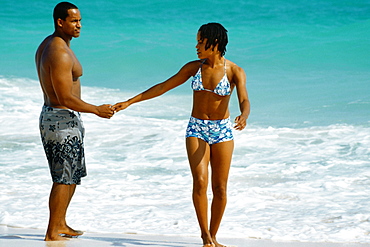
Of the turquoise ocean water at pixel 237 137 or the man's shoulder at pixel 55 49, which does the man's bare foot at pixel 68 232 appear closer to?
the turquoise ocean water at pixel 237 137

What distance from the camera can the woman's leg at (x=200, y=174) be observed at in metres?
4.34

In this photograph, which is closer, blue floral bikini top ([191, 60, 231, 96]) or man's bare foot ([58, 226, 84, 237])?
blue floral bikini top ([191, 60, 231, 96])

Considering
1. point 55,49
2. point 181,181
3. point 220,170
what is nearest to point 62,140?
point 55,49

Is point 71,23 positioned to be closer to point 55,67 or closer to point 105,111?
point 55,67

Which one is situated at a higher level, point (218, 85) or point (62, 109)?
point (218, 85)

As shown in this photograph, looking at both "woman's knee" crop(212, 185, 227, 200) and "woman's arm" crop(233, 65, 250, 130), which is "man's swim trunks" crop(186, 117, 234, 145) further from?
"woman's knee" crop(212, 185, 227, 200)

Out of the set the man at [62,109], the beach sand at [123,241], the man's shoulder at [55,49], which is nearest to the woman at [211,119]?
the beach sand at [123,241]

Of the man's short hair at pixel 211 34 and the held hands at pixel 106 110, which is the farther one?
the held hands at pixel 106 110

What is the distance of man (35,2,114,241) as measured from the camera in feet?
14.4

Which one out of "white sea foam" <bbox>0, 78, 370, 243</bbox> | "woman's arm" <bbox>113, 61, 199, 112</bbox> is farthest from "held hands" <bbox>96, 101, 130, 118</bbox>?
"white sea foam" <bbox>0, 78, 370, 243</bbox>

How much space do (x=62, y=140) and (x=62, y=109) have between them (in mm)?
230

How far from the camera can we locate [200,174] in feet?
14.2

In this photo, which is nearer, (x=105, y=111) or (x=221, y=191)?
(x=221, y=191)

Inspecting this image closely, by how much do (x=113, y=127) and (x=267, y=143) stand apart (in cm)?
301
